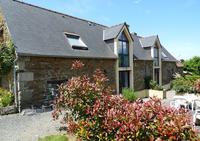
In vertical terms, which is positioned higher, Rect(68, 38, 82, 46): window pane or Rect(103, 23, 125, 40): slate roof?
Rect(103, 23, 125, 40): slate roof

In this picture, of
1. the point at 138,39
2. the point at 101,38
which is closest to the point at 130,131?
the point at 101,38

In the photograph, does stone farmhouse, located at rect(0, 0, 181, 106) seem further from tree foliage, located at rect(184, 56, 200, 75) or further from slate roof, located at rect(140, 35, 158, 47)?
tree foliage, located at rect(184, 56, 200, 75)

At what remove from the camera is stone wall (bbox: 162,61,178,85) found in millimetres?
28097

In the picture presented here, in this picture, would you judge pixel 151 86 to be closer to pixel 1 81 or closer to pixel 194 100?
pixel 194 100

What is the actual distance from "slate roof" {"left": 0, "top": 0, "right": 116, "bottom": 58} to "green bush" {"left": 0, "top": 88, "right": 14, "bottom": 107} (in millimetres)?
2458

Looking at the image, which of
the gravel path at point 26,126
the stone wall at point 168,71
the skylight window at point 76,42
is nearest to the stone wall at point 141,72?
the stone wall at point 168,71

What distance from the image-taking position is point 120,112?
4574 millimetres

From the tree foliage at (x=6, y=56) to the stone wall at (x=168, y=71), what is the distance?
19.5 meters

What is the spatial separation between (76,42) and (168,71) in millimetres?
16621

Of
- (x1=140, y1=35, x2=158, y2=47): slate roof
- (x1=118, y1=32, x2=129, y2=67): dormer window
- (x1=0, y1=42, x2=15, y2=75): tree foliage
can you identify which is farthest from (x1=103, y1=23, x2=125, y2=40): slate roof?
(x1=0, y1=42, x2=15, y2=75): tree foliage

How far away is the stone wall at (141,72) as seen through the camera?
21688mm

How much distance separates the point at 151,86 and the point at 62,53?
11356 mm

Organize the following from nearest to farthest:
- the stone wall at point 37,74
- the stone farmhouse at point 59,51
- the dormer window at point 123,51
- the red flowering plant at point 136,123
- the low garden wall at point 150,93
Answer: the red flowering plant at point 136,123 < the stone wall at point 37,74 < the stone farmhouse at point 59,51 < the dormer window at point 123,51 < the low garden wall at point 150,93

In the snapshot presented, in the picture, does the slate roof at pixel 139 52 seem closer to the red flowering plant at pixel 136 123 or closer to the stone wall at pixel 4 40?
the stone wall at pixel 4 40
